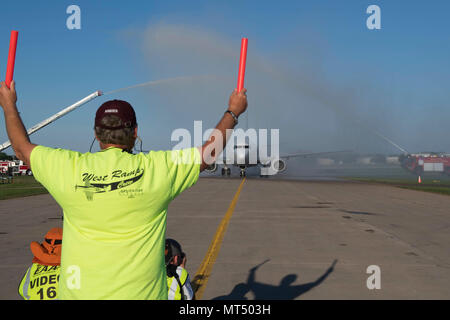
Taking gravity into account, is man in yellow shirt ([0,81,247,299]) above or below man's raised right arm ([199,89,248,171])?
below

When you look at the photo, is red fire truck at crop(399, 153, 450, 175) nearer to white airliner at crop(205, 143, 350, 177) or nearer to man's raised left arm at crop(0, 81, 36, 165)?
white airliner at crop(205, 143, 350, 177)

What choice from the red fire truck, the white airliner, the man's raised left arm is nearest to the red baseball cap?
the man's raised left arm

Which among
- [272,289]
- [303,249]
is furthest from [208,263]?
[303,249]

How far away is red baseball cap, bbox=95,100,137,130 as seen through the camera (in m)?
2.34

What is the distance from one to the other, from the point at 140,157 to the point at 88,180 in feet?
0.93

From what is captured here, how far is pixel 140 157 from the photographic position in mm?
2291

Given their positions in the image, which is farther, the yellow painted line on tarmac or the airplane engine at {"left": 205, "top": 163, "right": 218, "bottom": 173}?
the yellow painted line on tarmac

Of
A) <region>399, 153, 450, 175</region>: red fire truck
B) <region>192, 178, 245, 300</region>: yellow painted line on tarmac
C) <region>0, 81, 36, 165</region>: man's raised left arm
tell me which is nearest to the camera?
<region>0, 81, 36, 165</region>: man's raised left arm

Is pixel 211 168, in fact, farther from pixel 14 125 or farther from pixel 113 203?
pixel 113 203

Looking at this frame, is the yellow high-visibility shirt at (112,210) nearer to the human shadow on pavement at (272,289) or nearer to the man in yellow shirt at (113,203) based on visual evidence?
the man in yellow shirt at (113,203)

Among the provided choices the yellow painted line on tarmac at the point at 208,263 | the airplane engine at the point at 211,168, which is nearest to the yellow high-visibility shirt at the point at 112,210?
the airplane engine at the point at 211,168
